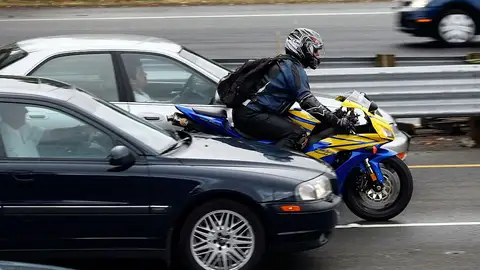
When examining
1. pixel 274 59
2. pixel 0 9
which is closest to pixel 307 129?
pixel 274 59

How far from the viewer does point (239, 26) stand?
850 inches

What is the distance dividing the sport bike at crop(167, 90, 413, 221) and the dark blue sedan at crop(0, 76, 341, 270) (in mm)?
1435

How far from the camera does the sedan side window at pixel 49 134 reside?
584 centimetres

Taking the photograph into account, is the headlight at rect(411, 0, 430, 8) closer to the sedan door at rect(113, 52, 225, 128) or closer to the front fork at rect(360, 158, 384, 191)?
the sedan door at rect(113, 52, 225, 128)

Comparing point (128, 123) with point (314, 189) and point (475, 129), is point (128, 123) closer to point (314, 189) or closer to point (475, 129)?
point (314, 189)

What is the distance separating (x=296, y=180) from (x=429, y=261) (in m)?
1.38

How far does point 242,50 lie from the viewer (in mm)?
18188

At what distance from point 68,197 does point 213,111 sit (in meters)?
2.35

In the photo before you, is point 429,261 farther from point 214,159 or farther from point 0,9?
point 0,9

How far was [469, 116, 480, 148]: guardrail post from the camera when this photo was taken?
Answer: 1097 cm

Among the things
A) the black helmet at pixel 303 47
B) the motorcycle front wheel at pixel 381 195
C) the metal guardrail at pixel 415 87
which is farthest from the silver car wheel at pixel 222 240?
the metal guardrail at pixel 415 87

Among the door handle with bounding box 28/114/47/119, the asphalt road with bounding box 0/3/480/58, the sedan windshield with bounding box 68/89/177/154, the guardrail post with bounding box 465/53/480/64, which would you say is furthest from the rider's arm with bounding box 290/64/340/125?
the asphalt road with bounding box 0/3/480/58

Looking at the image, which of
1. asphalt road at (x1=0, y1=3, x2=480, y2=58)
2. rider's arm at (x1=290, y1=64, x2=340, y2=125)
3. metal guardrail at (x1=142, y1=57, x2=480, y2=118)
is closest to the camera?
rider's arm at (x1=290, y1=64, x2=340, y2=125)

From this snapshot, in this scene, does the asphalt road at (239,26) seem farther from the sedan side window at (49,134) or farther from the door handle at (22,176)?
the door handle at (22,176)
